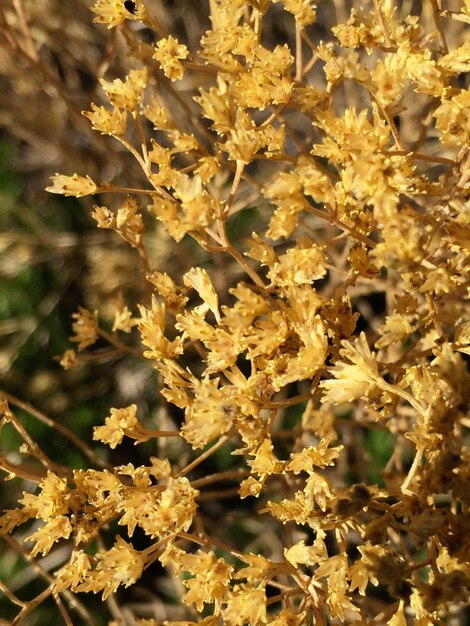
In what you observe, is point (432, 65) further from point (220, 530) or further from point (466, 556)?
point (220, 530)

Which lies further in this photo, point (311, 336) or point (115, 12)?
point (115, 12)

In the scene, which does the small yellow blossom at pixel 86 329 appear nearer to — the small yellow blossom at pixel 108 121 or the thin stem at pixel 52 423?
the thin stem at pixel 52 423

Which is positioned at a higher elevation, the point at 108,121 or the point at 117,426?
the point at 108,121

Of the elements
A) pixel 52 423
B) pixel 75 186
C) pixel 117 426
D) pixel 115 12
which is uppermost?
pixel 115 12

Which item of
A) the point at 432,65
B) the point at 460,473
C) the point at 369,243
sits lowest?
the point at 460,473

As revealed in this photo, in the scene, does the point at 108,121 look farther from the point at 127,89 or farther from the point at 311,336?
the point at 311,336

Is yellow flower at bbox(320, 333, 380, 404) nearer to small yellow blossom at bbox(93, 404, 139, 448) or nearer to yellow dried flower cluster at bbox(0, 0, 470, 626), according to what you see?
yellow dried flower cluster at bbox(0, 0, 470, 626)

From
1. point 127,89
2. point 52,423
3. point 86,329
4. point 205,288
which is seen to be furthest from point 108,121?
point 52,423

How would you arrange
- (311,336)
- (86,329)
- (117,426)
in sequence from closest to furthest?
(311,336), (117,426), (86,329)

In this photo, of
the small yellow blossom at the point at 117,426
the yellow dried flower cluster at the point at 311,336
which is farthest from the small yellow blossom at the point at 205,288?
the small yellow blossom at the point at 117,426

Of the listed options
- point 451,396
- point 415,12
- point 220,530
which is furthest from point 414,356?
point 415,12

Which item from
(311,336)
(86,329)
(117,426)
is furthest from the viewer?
(86,329)
